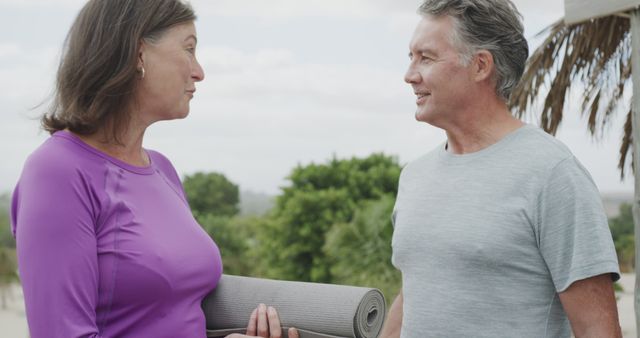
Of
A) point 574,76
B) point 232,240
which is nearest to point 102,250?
point 574,76

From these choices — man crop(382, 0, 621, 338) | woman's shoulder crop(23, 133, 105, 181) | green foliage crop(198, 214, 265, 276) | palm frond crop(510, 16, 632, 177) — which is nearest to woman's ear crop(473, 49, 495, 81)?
man crop(382, 0, 621, 338)

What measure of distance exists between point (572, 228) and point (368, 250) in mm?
11642

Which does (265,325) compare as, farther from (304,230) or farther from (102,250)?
(304,230)

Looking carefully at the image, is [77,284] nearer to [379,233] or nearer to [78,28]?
[78,28]

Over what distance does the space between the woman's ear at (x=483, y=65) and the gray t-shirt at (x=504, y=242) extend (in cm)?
18

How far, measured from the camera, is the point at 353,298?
184cm

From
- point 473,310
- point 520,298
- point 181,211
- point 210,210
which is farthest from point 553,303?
point 210,210

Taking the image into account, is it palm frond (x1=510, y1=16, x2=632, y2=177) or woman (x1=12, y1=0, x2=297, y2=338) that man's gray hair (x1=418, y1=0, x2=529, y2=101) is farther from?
palm frond (x1=510, y1=16, x2=632, y2=177)

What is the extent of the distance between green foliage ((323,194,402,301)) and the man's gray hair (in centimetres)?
1078

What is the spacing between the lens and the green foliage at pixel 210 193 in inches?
1489

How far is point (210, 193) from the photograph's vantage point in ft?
127

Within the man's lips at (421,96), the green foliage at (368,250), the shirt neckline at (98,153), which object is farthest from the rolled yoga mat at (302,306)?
the green foliage at (368,250)

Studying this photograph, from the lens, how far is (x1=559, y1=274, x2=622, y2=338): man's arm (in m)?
1.65

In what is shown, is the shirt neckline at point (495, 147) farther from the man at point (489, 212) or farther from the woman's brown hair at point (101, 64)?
the woman's brown hair at point (101, 64)
